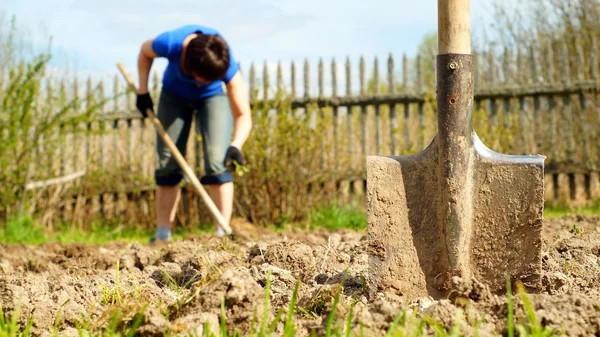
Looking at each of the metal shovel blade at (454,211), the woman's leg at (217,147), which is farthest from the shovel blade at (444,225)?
the woman's leg at (217,147)

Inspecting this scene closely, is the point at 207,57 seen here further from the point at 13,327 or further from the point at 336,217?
the point at 13,327

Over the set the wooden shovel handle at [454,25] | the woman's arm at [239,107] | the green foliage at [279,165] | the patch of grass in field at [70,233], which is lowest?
the patch of grass in field at [70,233]

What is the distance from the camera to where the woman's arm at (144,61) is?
15.9ft

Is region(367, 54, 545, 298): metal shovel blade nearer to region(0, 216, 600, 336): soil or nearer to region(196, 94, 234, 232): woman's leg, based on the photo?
region(0, 216, 600, 336): soil

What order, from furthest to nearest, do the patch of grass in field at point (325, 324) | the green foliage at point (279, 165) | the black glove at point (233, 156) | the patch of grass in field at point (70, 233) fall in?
1. the green foliage at point (279, 165)
2. the patch of grass in field at point (70, 233)
3. the black glove at point (233, 156)
4. the patch of grass in field at point (325, 324)

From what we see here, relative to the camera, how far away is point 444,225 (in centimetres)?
212

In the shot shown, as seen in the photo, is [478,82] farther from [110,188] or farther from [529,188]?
[529,188]

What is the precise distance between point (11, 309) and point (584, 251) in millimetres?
2013

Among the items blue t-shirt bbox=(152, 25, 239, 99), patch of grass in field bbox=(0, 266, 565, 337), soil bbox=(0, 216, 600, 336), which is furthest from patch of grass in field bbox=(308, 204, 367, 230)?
patch of grass in field bbox=(0, 266, 565, 337)

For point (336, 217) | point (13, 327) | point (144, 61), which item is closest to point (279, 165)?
point (336, 217)

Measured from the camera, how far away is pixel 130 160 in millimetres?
7246

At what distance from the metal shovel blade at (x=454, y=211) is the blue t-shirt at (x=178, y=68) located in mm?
2694

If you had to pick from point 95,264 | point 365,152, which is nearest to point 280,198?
point 365,152

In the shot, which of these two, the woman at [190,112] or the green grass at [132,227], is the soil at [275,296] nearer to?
the woman at [190,112]
